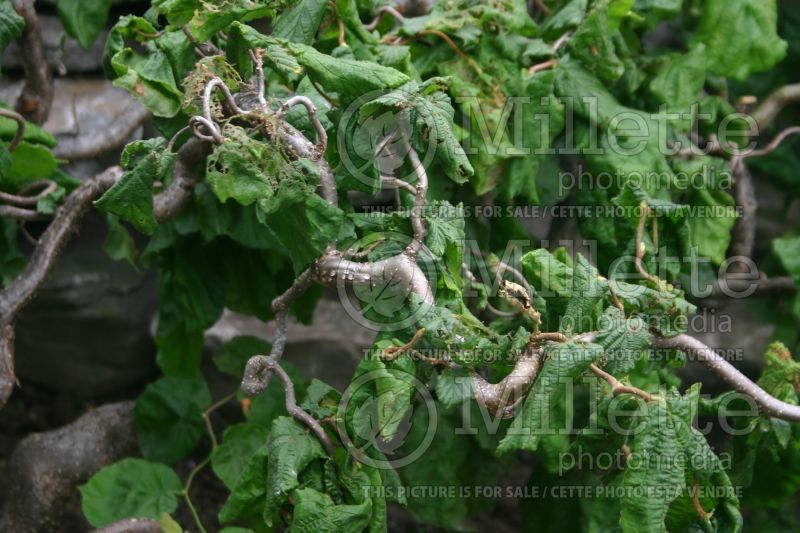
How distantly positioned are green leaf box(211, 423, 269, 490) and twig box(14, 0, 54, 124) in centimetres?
70

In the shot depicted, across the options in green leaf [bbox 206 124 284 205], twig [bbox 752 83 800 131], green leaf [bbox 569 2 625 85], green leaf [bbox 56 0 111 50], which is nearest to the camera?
green leaf [bbox 206 124 284 205]

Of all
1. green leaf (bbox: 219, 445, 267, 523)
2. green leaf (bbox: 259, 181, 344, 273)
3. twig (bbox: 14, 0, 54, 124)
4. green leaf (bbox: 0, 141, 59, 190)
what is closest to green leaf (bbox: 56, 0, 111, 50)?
twig (bbox: 14, 0, 54, 124)

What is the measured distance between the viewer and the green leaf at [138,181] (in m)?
1.20

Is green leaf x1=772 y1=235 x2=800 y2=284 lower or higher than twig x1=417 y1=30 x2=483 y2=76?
lower

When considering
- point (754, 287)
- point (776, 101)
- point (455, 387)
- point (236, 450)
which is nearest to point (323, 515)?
point (455, 387)

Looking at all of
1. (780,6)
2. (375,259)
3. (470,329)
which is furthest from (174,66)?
(780,6)

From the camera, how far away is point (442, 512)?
177cm

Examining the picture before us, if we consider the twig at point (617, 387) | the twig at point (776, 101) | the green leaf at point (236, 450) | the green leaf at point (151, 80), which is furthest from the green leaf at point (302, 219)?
the twig at point (776, 101)

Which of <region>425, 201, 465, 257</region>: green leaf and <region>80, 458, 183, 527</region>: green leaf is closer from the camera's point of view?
<region>425, 201, 465, 257</region>: green leaf

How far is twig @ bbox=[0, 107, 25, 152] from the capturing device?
1485mm

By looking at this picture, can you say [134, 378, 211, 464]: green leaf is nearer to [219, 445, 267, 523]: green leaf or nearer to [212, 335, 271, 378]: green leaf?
[212, 335, 271, 378]: green leaf

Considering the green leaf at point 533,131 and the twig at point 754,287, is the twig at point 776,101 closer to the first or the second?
the twig at point 754,287

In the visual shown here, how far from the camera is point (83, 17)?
1.80 meters

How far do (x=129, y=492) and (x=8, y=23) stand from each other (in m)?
0.80
